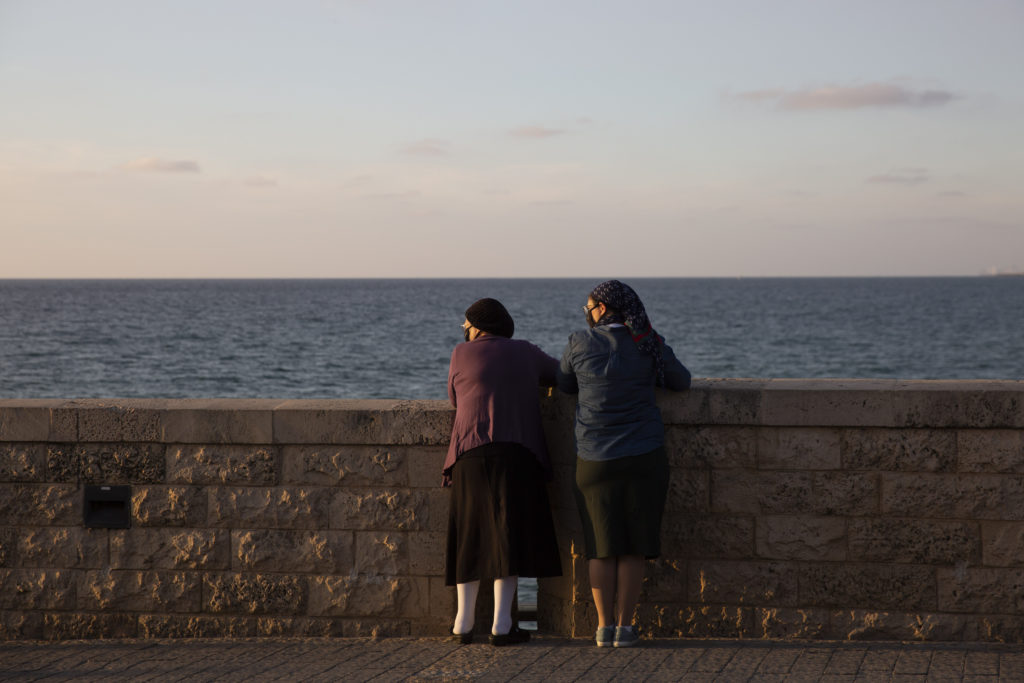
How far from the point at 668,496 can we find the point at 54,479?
132 inches

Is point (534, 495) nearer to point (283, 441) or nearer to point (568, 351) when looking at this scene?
point (568, 351)

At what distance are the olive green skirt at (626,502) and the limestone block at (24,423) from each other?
2.98 meters

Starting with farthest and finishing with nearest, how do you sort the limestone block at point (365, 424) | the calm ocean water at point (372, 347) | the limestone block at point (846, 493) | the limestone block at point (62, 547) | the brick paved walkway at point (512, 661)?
the calm ocean water at point (372, 347) → the limestone block at point (62, 547) → the limestone block at point (365, 424) → the limestone block at point (846, 493) → the brick paved walkway at point (512, 661)

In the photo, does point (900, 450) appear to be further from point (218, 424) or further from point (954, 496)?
point (218, 424)

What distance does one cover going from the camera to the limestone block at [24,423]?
5.84m

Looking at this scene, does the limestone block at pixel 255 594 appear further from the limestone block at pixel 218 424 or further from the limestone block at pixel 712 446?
the limestone block at pixel 712 446

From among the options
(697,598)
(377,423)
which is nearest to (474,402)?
(377,423)

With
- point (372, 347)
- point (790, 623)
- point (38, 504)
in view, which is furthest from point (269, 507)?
point (372, 347)

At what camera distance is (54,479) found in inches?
232

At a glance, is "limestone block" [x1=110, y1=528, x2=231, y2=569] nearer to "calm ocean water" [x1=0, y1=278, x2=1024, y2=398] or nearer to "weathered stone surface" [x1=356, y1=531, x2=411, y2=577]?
"weathered stone surface" [x1=356, y1=531, x2=411, y2=577]

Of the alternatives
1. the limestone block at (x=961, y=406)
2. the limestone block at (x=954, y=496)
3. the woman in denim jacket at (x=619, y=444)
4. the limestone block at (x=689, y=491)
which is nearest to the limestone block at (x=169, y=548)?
the woman in denim jacket at (x=619, y=444)

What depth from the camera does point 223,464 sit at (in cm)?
578

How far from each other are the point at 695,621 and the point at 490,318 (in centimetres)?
189

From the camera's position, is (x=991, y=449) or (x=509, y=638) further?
(x=509, y=638)
